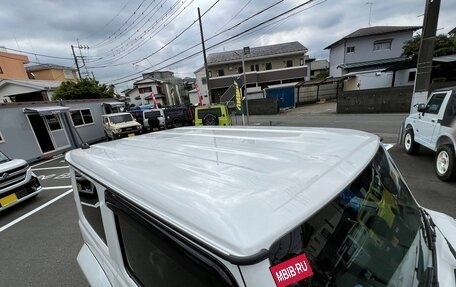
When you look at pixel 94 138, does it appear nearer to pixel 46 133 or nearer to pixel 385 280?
pixel 46 133

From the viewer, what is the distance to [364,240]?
3.28ft

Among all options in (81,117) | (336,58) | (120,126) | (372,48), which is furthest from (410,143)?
(336,58)

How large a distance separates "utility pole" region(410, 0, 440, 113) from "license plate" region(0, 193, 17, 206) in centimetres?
1073

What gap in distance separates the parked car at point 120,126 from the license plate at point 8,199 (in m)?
8.87

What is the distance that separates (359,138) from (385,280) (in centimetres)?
83

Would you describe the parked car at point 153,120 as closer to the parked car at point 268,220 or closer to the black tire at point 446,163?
the black tire at point 446,163

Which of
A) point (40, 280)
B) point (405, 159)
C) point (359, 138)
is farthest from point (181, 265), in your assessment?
point (405, 159)

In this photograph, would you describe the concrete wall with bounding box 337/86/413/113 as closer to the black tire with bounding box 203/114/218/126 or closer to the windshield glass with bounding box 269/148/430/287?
the black tire with bounding box 203/114/218/126

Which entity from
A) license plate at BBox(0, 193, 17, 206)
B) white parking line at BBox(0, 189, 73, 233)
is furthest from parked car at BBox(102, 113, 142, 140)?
license plate at BBox(0, 193, 17, 206)

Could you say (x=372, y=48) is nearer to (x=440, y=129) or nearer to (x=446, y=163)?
(x=440, y=129)

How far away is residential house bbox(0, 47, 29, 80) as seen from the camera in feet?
91.9

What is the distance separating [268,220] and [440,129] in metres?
5.96

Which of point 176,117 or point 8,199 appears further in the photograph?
point 176,117

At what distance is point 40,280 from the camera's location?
9.57 feet
